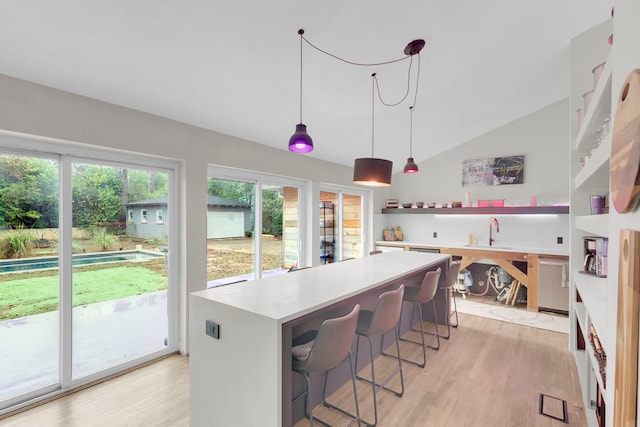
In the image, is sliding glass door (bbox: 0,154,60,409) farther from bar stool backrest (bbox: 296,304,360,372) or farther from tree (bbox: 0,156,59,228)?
bar stool backrest (bbox: 296,304,360,372)

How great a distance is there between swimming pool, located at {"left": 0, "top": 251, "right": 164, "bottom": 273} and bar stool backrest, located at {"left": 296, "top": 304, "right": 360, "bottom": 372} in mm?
2208

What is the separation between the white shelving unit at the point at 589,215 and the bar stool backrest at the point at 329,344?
→ 1.08 metres

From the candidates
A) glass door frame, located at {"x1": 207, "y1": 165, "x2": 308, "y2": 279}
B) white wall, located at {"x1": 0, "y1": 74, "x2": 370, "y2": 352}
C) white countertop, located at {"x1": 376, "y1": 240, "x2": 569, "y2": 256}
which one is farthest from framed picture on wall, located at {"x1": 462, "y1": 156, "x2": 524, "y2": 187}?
white wall, located at {"x1": 0, "y1": 74, "x2": 370, "y2": 352}

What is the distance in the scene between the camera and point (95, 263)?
2.74 m

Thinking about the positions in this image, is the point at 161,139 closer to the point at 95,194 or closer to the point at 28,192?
the point at 95,194

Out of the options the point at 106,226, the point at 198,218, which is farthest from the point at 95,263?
the point at 198,218

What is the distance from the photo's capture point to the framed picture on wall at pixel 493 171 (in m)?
5.15

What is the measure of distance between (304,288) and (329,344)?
0.53 metres

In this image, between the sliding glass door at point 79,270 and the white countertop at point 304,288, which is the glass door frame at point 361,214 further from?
the sliding glass door at point 79,270

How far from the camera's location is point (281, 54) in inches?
95.9

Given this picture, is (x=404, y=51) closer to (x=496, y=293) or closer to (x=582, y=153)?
(x=582, y=153)

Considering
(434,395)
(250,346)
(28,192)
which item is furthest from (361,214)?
(28,192)

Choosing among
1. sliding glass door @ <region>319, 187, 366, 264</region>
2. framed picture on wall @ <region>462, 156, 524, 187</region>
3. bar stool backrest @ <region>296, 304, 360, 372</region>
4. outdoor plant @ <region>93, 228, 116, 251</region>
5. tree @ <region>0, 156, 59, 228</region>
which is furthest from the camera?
sliding glass door @ <region>319, 187, 366, 264</region>

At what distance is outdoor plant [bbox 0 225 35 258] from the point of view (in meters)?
2.27
